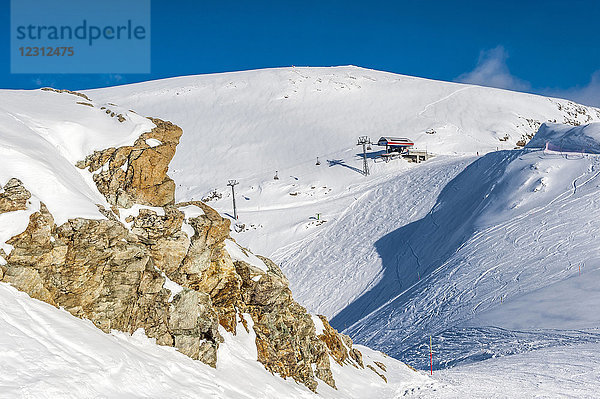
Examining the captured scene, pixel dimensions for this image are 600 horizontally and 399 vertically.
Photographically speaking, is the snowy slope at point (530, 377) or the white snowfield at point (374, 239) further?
the snowy slope at point (530, 377)

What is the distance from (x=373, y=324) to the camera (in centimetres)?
2861

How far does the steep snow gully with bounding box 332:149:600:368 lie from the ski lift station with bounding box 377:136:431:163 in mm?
17592

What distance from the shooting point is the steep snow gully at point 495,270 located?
21750 millimetres

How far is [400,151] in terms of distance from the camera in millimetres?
64250

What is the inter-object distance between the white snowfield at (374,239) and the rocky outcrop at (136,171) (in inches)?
17.1

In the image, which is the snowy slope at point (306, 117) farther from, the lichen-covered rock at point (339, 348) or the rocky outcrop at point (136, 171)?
the rocky outcrop at point (136, 171)

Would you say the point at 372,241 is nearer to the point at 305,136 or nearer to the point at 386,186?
the point at 386,186

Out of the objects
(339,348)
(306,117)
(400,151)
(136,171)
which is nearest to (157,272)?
(136,171)

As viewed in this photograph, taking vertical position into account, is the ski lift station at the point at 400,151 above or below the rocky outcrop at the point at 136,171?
above

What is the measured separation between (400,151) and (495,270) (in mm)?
37463

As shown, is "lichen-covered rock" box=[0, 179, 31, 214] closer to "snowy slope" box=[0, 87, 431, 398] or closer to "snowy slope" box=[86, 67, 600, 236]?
"snowy slope" box=[0, 87, 431, 398]

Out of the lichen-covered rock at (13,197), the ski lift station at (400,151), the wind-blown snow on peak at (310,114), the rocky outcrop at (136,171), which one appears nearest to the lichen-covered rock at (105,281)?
the lichen-covered rock at (13,197)

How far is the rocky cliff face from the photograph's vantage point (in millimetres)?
9906

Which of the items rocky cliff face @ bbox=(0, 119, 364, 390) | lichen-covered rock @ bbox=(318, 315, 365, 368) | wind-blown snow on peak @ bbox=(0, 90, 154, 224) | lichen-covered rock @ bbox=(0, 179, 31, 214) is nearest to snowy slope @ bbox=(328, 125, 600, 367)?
lichen-covered rock @ bbox=(318, 315, 365, 368)
